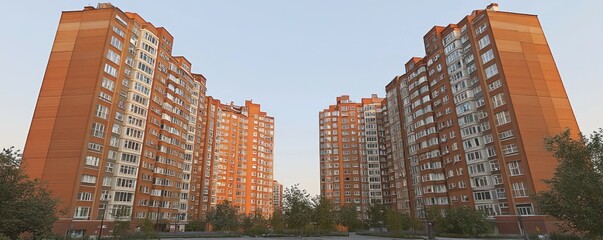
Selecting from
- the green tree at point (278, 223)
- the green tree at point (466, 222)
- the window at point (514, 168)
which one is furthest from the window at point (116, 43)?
the window at point (514, 168)

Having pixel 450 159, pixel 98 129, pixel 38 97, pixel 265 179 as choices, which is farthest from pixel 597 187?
pixel 265 179

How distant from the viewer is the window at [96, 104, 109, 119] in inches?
2500

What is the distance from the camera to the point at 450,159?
74750 millimetres

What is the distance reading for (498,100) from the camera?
64.9 metres

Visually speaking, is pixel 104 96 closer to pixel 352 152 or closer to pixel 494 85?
pixel 494 85

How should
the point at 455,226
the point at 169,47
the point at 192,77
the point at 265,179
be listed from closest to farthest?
the point at 455,226 < the point at 169,47 < the point at 192,77 < the point at 265,179

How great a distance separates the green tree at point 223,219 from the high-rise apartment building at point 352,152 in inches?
2036

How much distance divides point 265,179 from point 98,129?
306 feet

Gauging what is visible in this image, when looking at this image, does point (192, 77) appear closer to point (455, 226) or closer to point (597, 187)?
point (455, 226)

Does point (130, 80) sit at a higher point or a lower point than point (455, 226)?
higher

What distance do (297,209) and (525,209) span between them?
40.3 meters

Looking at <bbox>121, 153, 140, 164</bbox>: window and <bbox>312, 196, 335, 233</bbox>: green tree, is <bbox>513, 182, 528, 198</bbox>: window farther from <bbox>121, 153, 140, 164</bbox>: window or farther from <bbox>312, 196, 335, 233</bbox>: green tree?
<bbox>121, 153, 140, 164</bbox>: window

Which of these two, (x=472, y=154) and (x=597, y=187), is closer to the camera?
(x=597, y=187)

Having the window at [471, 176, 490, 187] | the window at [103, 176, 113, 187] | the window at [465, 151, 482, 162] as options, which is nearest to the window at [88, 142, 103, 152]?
the window at [103, 176, 113, 187]
